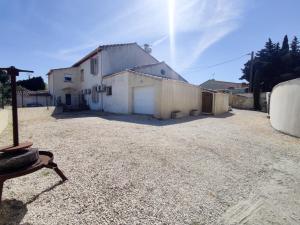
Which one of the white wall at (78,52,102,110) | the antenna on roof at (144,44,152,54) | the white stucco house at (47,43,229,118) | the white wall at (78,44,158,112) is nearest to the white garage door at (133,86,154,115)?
the white stucco house at (47,43,229,118)

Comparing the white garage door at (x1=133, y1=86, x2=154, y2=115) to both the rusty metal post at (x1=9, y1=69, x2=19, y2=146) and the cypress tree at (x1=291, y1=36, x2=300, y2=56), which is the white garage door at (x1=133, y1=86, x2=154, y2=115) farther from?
the cypress tree at (x1=291, y1=36, x2=300, y2=56)

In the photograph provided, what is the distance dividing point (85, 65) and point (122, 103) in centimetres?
948

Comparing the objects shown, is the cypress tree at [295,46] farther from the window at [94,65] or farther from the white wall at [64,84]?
the white wall at [64,84]

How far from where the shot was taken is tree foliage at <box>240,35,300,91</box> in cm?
2922

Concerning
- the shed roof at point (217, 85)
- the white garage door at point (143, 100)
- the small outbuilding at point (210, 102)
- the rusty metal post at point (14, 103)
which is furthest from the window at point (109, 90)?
the shed roof at point (217, 85)

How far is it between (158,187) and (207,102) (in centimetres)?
1643

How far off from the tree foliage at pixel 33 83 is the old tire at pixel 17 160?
43367 millimetres

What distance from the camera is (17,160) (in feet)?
10.1

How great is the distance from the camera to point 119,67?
64.2ft

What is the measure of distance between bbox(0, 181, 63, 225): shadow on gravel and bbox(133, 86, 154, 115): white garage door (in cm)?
1136

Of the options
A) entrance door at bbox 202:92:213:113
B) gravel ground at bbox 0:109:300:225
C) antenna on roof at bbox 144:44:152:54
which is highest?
antenna on roof at bbox 144:44:152:54

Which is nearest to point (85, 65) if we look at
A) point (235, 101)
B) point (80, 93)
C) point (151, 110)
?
point (80, 93)

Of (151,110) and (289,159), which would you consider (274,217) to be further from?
(151,110)

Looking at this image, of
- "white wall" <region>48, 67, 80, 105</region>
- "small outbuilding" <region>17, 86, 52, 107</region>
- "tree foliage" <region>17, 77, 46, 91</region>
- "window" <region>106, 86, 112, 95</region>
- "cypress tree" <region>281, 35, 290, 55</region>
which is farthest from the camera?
"tree foliage" <region>17, 77, 46, 91</region>
